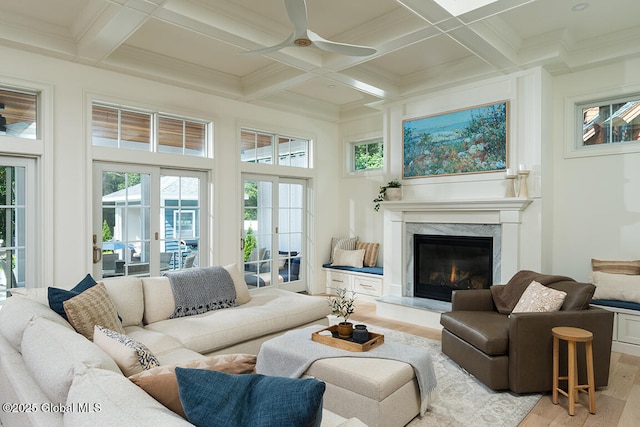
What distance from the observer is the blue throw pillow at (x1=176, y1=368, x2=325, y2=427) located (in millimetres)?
1040

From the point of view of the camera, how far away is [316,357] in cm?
251

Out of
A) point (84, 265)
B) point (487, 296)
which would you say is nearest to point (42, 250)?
point (84, 265)

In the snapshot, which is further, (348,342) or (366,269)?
(366,269)

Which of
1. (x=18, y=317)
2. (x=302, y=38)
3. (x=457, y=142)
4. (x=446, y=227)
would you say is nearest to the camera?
(x=18, y=317)

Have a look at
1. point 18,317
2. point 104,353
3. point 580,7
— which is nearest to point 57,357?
point 104,353

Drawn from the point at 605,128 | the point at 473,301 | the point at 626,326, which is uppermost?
the point at 605,128

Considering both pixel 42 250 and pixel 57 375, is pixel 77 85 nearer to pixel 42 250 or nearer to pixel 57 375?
pixel 42 250

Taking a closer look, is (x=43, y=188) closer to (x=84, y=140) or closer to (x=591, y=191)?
(x=84, y=140)

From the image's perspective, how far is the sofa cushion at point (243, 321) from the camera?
2.89 meters

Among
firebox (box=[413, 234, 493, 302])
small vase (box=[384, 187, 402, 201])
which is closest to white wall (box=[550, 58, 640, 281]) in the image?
firebox (box=[413, 234, 493, 302])

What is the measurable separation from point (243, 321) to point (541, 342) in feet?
7.27

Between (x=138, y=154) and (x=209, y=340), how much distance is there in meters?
2.43

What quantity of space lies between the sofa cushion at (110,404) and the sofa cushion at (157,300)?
6.26 ft

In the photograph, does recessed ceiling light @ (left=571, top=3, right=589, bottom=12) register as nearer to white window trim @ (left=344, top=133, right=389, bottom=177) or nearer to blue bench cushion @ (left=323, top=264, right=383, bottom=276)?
white window trim @ (left=344, top=133, right=389, bottom=177)
